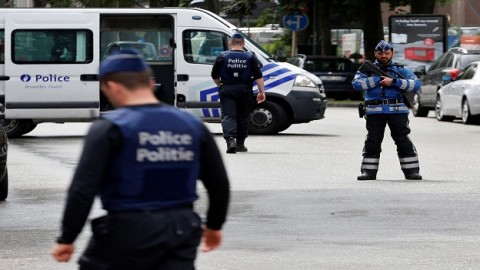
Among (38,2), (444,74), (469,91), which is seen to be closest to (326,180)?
(469,91)

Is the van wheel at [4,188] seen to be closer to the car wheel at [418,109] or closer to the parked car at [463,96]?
the parked car at [463,96]

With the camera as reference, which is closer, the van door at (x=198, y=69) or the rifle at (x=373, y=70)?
the rifle at (x=373, y=70)

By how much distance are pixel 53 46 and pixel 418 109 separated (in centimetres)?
1187

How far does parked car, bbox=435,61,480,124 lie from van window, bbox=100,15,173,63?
6863 mm

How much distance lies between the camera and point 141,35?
2459 centimetres

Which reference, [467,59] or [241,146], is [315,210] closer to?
[241,146]

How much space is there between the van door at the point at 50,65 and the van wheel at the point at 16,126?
0.50 metres

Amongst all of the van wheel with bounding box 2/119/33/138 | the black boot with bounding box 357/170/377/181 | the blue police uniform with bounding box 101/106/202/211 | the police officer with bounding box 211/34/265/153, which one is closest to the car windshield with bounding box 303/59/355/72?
the van wheel with bounding box 2/119/33/138

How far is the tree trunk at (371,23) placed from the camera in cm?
4694

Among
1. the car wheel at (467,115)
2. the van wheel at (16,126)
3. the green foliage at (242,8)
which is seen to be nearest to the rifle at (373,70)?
the van wheel at (16,126)

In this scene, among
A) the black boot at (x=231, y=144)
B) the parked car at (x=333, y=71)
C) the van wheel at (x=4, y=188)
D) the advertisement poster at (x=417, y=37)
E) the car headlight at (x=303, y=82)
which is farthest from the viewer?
the parked car at (x=333, y=71)

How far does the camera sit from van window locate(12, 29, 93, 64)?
2408 centimetres

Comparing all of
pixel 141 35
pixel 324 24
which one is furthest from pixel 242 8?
pixel 141 35

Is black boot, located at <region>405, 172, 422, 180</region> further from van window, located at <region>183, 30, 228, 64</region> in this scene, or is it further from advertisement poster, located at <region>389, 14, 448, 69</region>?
advertisement poster, located at <region>389, 14, 448, 69</region>
